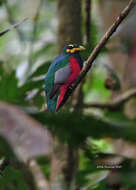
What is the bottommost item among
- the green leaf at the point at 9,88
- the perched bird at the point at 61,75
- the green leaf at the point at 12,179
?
the perched bird at the point at 61,75

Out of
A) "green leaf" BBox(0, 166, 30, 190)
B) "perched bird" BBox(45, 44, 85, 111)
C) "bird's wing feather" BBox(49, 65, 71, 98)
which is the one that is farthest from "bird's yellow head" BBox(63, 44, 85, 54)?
"green leaf" BBox(0, 166, 30, 190)

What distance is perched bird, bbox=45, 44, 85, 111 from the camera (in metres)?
2.33

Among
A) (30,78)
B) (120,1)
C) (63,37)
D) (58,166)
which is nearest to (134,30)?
(30,78)

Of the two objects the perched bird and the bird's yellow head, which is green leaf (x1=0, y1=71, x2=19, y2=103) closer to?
the perched bird

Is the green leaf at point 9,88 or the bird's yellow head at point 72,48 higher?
the green leaf at point 9,88

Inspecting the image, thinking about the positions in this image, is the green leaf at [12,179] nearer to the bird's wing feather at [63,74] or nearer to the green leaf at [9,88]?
the green leaf at [9,88]

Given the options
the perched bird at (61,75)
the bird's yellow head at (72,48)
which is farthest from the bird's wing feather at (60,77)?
the bird's yellow head at (72,48)

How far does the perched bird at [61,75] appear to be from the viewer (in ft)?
7.64

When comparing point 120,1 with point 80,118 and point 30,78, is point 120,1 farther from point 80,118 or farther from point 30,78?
point 80,118

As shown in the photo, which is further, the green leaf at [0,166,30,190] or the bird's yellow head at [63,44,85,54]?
the bird's yellow head at [63,44,85,54]

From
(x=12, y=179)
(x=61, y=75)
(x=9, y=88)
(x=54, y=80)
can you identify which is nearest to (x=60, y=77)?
(x=61, y=75)

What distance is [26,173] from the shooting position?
3.39 feet

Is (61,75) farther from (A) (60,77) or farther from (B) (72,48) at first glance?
(B) (72,48)

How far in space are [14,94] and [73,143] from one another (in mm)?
1366
